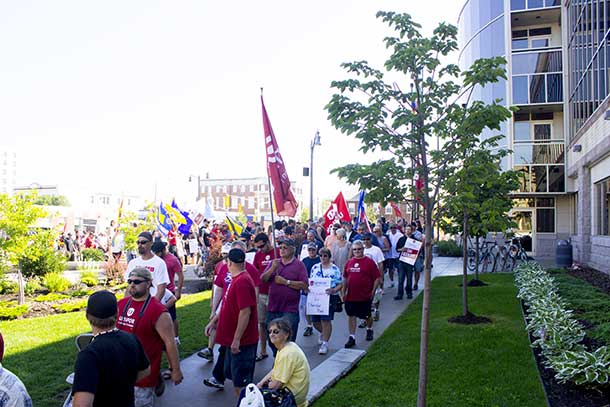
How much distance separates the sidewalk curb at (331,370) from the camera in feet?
20.5

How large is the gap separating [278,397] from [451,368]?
10.8ft

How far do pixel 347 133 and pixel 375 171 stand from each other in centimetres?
50

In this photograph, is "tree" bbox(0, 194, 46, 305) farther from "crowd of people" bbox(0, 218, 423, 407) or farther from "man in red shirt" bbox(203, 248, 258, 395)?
"man in red shirt" bbox(203, 248, 258, 395)

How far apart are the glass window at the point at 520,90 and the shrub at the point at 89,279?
65.6 ft

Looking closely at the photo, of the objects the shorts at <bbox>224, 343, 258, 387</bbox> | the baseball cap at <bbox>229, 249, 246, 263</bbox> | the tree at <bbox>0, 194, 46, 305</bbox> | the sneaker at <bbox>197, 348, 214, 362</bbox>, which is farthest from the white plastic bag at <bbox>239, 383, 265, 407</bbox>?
the tree at <bbox>0, 194, 46, 305</bbox>

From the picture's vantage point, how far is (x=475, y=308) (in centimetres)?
1106

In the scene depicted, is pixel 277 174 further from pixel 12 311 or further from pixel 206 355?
pixel 12 311

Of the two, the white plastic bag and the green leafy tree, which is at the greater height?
the green leafy tree

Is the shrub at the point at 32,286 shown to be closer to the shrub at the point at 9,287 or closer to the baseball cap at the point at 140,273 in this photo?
the shrub at the point at 9,287

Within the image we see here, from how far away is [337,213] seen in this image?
18.3 m

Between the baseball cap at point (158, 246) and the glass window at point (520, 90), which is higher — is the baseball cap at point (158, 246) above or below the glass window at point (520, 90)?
below

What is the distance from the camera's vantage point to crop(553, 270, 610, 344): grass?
7414 millimetres

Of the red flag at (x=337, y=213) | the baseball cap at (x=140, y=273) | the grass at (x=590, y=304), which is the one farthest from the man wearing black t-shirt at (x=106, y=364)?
the red flag at (x=337, y=213)

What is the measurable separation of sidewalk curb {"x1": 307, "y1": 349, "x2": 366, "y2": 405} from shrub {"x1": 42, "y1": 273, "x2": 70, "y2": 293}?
9470 millimetres
